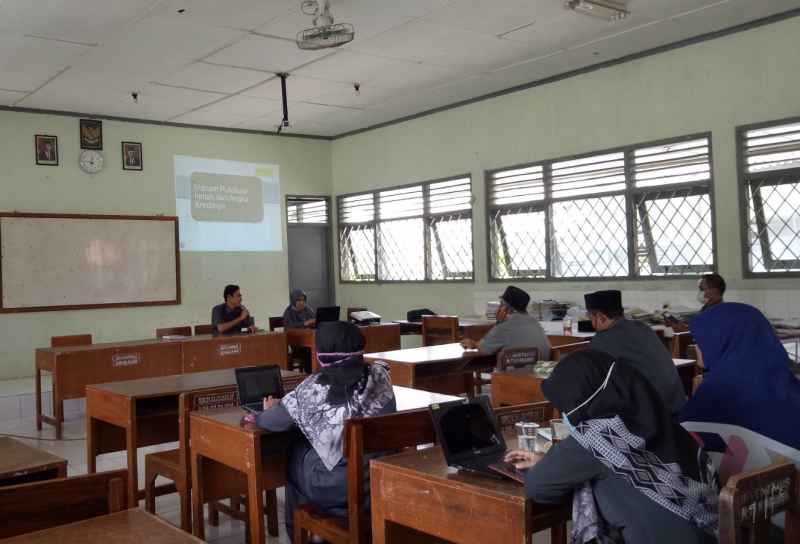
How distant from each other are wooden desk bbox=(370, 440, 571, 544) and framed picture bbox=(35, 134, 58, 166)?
7.89 m

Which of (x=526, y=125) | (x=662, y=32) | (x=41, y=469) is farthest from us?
(x=526, y=125)

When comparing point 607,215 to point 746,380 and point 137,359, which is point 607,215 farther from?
point 746,380

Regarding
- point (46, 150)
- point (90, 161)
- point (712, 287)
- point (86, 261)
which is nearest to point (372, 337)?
point (712, 287)

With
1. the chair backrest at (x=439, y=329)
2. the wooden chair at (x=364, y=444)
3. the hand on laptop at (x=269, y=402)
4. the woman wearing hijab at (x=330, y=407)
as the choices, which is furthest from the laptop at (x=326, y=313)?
the wooden chair at (x=364, y=444)

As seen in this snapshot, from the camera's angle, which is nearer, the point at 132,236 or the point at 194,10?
the point at 194,10

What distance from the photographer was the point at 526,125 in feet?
28.1

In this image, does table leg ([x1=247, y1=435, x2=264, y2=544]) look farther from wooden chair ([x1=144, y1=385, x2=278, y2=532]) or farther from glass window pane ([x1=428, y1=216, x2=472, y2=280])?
glass window pane ([x1=428, y1=216, x2=472, y2=280])

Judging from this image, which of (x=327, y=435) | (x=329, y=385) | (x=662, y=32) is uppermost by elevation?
(x=662, y=32)

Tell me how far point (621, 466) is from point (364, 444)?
38.9 inches

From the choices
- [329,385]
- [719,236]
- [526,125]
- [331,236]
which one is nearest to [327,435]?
[329,385]

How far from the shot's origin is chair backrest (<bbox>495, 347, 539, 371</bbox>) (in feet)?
14.8

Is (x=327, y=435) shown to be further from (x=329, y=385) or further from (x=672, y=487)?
(x=672, y=487)

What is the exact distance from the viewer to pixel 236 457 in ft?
9.87

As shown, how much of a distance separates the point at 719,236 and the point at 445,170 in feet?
12.2
